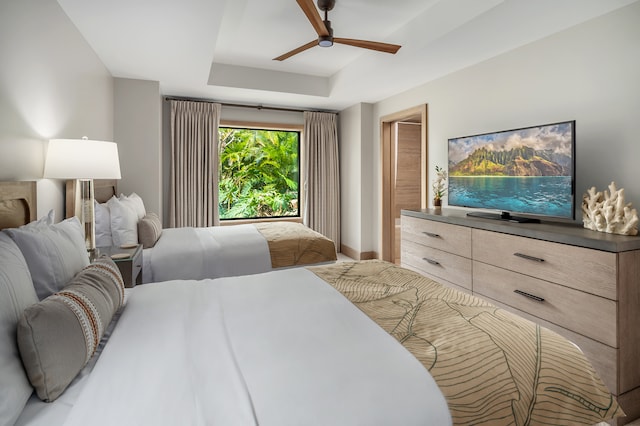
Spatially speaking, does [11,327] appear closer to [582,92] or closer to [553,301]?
[553,301]

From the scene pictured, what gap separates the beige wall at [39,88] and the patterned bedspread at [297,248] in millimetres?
1590

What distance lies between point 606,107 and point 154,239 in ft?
11.6

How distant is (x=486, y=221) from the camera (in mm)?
2725

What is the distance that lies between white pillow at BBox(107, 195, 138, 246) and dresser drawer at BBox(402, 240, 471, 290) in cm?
254

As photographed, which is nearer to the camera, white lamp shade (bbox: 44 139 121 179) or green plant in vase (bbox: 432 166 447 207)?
white lamp shade (bbox: 44 139 121 179)

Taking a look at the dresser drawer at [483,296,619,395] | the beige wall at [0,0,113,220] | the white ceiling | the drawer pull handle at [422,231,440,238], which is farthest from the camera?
the drawer pull handle at [422,231,440,238]

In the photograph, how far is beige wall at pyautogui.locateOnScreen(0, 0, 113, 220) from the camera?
1.65 m

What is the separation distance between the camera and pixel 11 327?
870mm

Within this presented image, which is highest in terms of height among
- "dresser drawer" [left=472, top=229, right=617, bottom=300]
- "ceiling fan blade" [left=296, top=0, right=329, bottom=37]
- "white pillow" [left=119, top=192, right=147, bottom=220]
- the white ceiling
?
the white ceiling

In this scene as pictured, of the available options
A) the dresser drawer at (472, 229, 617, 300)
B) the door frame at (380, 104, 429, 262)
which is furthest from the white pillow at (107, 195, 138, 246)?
the door frame at (380, 104, 429, 262)

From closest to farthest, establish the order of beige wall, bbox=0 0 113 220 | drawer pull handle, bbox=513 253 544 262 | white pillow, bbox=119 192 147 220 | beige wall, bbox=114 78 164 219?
beige wall, bbox=0 0 113 220 → drawer pull handle, bbox=513 253 544 262 → white pillow, bbox=119 192 147 220 → beige wall, bbox=114 78 164 219

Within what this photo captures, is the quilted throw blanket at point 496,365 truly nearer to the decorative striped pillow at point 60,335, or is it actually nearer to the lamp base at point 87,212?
the decorative striped pillow at point 60,335

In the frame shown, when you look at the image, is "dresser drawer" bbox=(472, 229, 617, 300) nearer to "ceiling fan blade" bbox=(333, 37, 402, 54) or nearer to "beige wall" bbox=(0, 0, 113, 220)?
"ceiling fan blade" bbox=(333, 37, 402, 54)

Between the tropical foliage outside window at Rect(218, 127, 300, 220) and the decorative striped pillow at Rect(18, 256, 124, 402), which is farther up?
the tropical foliage outside window at Rect(218, 127, 300, 220)
